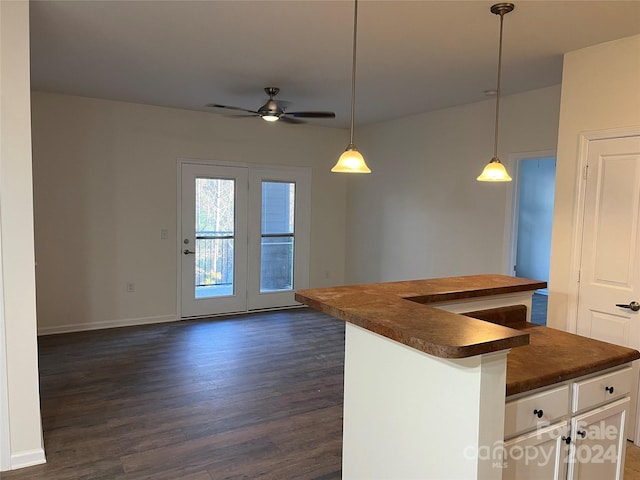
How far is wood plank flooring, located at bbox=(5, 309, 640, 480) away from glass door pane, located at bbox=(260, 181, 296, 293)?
4.32 ft

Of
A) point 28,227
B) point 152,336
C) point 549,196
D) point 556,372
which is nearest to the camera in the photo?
point 556,372

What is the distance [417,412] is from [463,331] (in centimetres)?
38

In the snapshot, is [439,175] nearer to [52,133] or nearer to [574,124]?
[574,124]

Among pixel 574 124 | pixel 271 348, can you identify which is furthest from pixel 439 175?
pixel 271 348

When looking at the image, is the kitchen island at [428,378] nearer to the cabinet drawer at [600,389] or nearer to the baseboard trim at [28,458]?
the cabinet drawer at [600,389]

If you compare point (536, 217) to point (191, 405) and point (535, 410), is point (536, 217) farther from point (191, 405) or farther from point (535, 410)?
point (535, 410)

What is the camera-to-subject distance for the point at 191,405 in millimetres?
3303

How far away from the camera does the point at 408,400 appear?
67.4 inches

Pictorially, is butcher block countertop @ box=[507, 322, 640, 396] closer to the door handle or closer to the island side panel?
the island side panel

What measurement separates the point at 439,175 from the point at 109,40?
3.64 metres

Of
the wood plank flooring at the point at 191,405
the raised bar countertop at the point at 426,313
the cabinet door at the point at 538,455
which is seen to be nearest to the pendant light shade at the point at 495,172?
the raised bar countertop at the point at 426,313

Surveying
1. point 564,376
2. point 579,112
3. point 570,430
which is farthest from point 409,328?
point 579,112

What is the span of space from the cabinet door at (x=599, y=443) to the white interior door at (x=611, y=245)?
109cm

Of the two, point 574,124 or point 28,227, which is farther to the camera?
point 574,124
